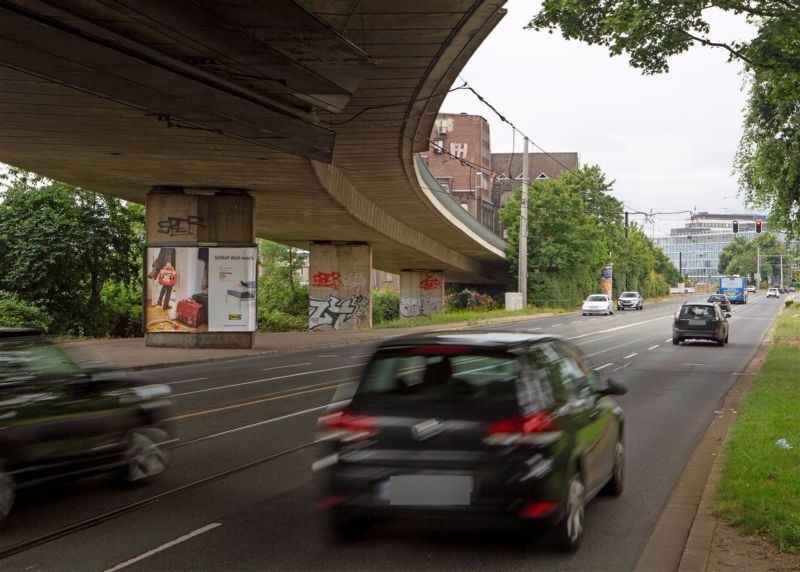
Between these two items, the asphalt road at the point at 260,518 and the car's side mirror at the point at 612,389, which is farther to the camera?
the car's side mirror at the point at 612,389

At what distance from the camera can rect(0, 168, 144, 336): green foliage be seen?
34875mm

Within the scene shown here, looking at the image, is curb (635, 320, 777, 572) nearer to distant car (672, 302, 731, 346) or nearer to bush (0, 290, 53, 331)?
distant car (672, 302, 731, 346)

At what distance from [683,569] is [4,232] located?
34404 mm

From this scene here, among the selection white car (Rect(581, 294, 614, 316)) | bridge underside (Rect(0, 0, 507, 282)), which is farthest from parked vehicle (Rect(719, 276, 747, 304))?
bridge underside (Rect(0, 0, 507, 282))

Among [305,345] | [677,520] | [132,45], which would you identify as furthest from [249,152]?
[677,520]

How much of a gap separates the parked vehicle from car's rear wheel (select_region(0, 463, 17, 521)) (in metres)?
95.8

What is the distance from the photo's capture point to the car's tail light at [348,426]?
18.0 feet

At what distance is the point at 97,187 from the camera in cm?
2825

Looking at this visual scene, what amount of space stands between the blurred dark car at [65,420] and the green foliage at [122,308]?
33478 mm

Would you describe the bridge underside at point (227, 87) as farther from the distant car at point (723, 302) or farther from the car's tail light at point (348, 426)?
the distant car at point (723, 302)

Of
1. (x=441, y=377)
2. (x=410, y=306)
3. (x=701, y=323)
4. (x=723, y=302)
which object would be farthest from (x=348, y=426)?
(x=723, y=302)

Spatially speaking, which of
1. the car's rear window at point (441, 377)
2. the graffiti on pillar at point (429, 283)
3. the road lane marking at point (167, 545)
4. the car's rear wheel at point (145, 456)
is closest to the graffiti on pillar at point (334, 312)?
the graffiti on pillar at point (429, 283)

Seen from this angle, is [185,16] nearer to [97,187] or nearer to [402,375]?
[402,375]

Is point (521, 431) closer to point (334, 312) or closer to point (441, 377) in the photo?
point (441, 377)
